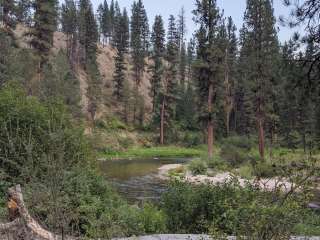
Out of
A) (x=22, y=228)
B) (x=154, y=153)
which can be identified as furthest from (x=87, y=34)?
(x=22, y=228)

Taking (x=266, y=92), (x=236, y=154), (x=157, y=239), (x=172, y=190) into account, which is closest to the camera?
(x=157, y=239)

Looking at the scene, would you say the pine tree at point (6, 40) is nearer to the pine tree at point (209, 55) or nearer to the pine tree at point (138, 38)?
the pine tree at point (209, 55)

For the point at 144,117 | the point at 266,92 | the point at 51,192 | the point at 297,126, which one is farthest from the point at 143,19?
the point at 51,192

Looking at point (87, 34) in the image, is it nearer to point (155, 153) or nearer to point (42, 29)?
point (155, 153)

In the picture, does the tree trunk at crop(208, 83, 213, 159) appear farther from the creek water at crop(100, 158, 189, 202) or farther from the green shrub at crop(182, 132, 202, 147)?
the green shrub at crop(182, 132, 202, 147)

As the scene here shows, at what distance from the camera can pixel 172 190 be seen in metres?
11.4

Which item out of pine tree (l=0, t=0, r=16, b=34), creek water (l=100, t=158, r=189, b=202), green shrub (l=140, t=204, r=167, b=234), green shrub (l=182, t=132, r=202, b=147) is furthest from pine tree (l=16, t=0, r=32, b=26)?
green shrub (l=140, t=204, r=167, b=234)

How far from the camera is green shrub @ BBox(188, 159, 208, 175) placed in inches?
1198

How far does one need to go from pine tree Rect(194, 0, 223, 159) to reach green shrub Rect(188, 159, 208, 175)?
369 cm

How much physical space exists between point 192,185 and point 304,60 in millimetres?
4433

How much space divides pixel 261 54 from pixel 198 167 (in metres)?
11.3

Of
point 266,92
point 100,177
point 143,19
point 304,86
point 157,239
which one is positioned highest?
point 143,19

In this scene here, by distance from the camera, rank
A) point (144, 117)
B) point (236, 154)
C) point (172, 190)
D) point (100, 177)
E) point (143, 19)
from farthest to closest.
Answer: point (143, 19) → point (144, 117) → point (236, 154) → point (100, 177) → point (172, 190)

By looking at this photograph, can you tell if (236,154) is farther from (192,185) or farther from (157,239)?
(157,239)
